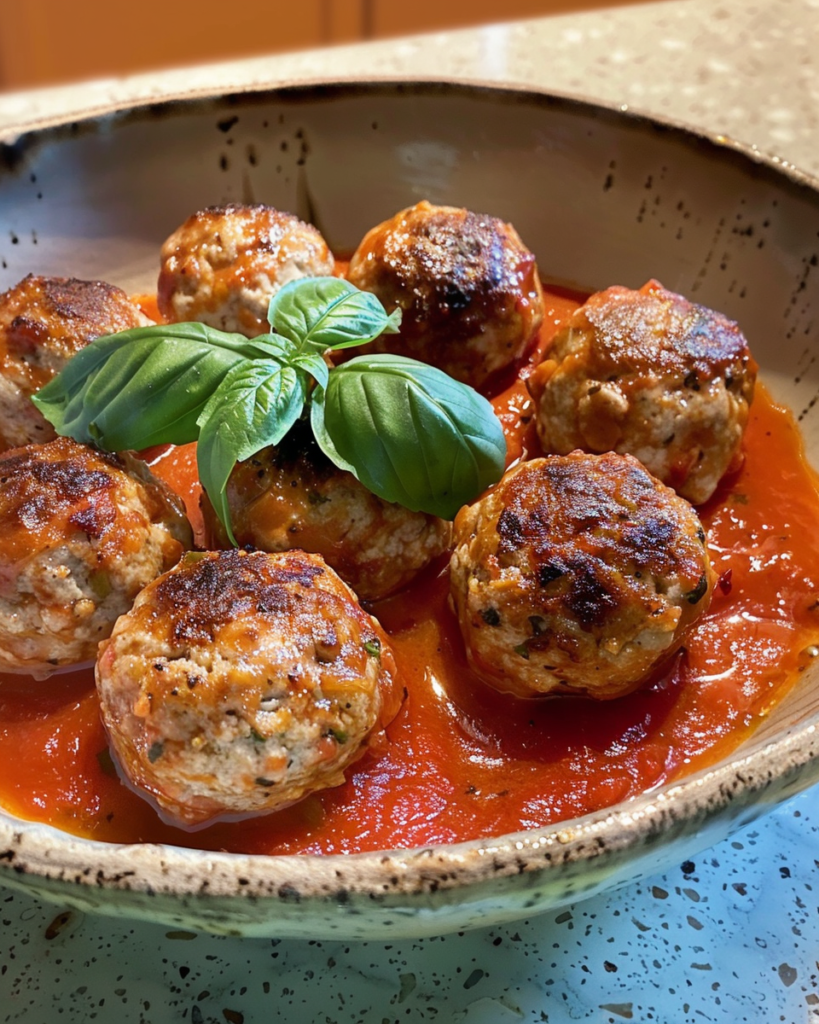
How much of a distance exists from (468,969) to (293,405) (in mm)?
1277

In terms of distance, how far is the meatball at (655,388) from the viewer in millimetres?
2352

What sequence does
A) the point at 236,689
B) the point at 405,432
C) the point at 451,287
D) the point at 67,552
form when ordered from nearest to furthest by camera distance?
the point at 236,689
the point at 67,552
the point at 405,432
the point at 451,287

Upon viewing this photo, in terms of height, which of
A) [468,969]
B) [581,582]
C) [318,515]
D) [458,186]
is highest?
[458,186]

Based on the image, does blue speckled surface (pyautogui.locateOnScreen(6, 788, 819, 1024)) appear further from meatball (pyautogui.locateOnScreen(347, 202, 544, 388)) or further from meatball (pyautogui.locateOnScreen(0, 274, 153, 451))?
meatball (pyautogui.locateOnScreen(347, 202, 544, 388))

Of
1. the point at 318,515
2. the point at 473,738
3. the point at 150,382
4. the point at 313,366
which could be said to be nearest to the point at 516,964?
the point at 473,738

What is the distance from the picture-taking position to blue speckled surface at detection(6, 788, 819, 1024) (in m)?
1.80

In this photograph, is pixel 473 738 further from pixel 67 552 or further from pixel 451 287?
pixel 451 287

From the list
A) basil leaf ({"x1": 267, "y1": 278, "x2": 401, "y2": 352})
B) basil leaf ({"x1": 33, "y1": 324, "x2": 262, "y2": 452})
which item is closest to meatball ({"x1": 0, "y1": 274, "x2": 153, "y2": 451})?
basil leaf ({"x1": 33, "y1": 324, "x2": 262, "y2": 452})

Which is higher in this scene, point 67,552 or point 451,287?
point 451,287

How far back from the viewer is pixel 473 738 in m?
2.06

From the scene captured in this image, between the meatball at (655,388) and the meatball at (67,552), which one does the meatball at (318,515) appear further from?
the meatball at (655,388)

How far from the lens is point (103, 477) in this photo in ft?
7.00

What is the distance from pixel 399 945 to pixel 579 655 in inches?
28.3

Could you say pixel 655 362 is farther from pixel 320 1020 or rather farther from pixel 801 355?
pixel 320 1020
